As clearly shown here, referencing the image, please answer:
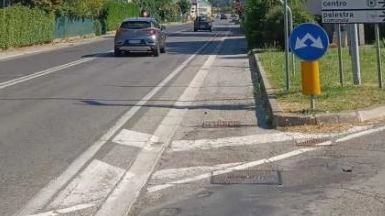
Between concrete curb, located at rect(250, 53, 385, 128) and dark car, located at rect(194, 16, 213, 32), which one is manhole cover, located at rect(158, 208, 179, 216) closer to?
concrete curb, located at rect(250, 53, 385, 128)

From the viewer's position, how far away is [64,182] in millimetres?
7180

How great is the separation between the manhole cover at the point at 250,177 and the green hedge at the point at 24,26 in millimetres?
29339

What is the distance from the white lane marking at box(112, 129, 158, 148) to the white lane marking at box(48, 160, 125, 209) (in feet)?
3.93

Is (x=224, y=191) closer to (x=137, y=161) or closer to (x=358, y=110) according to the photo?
(x=137, y=161)

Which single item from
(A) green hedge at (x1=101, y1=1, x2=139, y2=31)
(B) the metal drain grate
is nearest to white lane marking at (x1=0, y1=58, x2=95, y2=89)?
(B) the metal drain grate

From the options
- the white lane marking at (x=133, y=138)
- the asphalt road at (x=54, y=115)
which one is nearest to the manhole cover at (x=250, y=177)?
the asphalt road at (x=54, y=115)

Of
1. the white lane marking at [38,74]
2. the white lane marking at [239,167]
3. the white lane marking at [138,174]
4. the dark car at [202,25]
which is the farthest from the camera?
the dark car at [202,25]

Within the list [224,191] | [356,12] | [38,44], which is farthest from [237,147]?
[38,44]

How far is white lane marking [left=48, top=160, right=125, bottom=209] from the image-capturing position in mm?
6484

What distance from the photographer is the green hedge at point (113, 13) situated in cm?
6625

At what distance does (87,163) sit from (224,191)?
2.01m

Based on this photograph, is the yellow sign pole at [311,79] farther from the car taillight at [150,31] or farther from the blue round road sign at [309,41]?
the car taillight at [150,31]

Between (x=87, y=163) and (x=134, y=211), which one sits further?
(x=87, y=163)

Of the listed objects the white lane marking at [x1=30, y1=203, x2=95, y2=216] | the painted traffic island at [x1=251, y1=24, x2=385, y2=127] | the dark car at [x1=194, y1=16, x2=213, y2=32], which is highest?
A: the dark car at [x1=194, y1=16, x2=213, y2=32]
